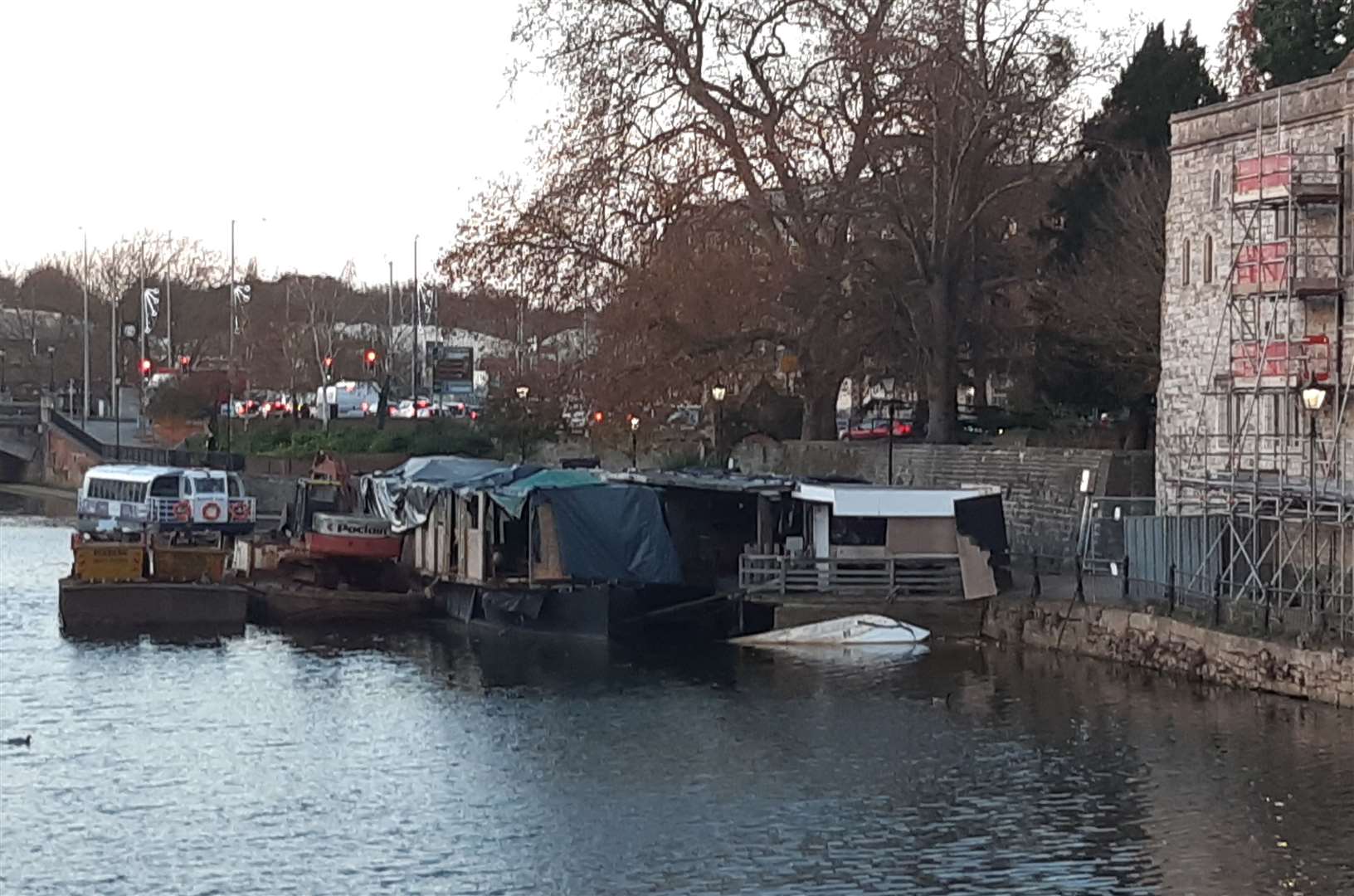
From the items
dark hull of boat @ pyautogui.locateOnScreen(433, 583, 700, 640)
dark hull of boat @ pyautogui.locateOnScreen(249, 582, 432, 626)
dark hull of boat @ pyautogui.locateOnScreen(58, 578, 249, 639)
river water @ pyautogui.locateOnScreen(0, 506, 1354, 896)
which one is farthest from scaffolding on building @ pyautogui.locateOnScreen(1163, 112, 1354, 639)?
dark hull of boat @ pyautogui.locateOnScreen(58, 578, 249, 639)

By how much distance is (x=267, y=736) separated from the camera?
34375 millimetres

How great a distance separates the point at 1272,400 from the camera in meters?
43.1

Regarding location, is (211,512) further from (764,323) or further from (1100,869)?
(1100,869)

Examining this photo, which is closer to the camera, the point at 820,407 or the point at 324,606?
the point at 324,606

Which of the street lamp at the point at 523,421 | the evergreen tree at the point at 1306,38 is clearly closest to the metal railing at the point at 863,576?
the evergreen tree at the point at 1306,38

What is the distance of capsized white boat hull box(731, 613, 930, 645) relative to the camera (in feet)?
138

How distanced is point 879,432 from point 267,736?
43.3 m

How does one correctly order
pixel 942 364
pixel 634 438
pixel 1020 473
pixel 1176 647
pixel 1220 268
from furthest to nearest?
pixel 634 438 < pixel 942 364 < pixel 1020 473 < pixel 1220 268 < pixel 1176 647

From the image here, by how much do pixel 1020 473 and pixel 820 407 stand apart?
37.8 feet

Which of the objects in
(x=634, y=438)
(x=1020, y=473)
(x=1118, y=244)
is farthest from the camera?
(x=634, y=438)

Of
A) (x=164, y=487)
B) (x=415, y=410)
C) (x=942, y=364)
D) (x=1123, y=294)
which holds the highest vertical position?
(x=1123, y=294)

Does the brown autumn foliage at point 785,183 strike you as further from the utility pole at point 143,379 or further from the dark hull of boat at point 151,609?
the utility pole at point 143,379

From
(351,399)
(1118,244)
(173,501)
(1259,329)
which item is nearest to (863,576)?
(1259,329)

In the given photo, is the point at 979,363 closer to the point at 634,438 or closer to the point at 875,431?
the point at 634,438
